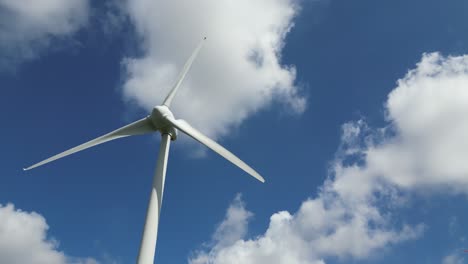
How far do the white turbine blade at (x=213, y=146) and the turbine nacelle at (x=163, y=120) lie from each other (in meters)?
0.56

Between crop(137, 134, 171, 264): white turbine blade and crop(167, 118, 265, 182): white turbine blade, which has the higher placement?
crop(167, 118, 265, 182): white turbine blade

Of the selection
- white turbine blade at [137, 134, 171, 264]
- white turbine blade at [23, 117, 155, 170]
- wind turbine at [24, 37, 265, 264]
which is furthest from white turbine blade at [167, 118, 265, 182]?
white turbine blade at [23, 117, 155, 170]

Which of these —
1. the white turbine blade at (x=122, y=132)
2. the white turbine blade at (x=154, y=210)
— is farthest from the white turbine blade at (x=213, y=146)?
the white turbine blade at (x=122, y=132)

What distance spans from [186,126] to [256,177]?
27.6ft

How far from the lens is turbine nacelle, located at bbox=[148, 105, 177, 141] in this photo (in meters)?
34.6

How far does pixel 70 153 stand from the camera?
35.3 meters

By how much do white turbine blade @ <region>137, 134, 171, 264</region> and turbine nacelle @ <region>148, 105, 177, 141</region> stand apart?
1.69 feet

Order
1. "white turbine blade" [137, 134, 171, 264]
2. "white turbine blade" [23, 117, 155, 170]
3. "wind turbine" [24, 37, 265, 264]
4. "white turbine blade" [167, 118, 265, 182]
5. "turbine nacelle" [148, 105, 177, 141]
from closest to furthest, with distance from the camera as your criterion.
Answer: "white turbine blade" [137, 134, 171, 264] → "wind turbine" [24, 37, 265, 264] → "turbine nacelle" [148, 105, 177, 141] → "white turbine blade" [23, 117, 155, 170] → "white turbine blade" [167, 118, 265, 182]

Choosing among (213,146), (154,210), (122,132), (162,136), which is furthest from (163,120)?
(154,210)

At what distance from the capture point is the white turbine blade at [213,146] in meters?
35.5

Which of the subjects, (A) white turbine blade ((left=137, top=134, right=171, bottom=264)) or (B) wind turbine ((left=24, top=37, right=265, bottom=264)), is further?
(B) wind turbine ((left=24, top=37, right=265, bottom=264))

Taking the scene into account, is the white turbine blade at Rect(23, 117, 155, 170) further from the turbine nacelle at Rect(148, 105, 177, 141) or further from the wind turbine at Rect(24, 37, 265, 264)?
the turbine nacelle at Rect(148, 105, 177, 141)

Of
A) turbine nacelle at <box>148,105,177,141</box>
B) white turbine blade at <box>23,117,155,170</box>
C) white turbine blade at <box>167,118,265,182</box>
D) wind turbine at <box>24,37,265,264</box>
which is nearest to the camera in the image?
wind turbine at <box>24,37,265,264</box>

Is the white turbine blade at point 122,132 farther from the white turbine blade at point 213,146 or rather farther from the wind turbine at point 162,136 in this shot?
the white turbine blade at point 213,146
